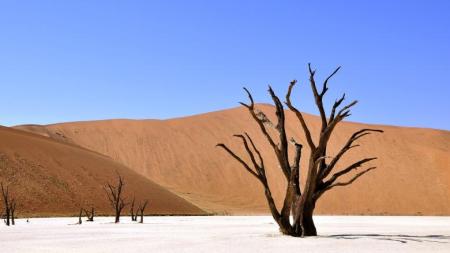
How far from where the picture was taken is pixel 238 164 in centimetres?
7350

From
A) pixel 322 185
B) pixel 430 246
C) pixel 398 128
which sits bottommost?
pixel 430 246

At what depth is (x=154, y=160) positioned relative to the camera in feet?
241

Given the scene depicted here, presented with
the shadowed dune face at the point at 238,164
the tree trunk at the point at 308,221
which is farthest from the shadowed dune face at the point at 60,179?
the tree trunk at the point at 308,221

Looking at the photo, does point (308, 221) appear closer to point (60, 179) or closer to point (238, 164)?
point (60, 179)

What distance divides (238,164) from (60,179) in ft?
103

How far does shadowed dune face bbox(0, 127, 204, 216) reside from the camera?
136ft

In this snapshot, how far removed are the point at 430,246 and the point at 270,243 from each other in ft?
11.4

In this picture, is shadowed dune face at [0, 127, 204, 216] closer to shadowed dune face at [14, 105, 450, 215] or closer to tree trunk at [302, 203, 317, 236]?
shadowed dune face at [14, 105, 450, 215]

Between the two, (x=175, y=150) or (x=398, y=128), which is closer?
(x=175, y=150)

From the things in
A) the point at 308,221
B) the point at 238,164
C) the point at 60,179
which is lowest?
the point at 308,221

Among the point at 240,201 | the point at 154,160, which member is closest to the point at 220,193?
the point at 240,201

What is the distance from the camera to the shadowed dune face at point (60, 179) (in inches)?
1626

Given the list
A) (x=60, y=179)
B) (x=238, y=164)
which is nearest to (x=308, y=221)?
(x=60, y=179)

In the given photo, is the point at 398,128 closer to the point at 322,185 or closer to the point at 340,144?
the point at 340,144
